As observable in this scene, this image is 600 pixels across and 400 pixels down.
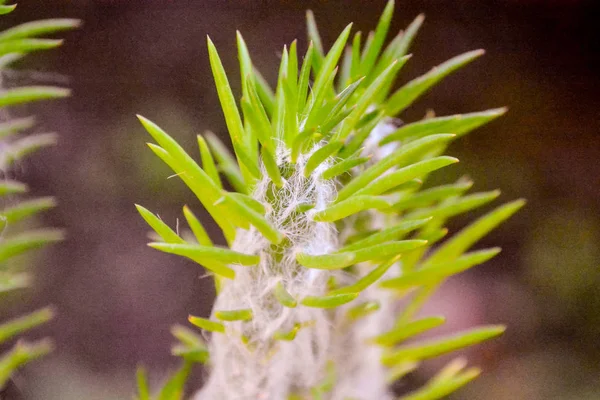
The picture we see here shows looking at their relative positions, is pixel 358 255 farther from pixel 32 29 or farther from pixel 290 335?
pixel 32 29

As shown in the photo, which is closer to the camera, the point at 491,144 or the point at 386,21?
the point at 386,21

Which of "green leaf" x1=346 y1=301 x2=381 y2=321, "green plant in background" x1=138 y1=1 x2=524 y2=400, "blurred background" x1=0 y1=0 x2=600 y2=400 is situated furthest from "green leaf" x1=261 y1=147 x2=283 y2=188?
"blurred background" x1=0 y1=0 x2=600 y2=400

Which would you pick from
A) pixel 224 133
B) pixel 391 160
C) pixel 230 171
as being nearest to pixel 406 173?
pixel 391 160

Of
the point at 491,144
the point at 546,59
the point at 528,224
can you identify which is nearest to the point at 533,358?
the point at 528,224

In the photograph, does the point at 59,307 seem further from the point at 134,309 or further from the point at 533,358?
the point at 533,358

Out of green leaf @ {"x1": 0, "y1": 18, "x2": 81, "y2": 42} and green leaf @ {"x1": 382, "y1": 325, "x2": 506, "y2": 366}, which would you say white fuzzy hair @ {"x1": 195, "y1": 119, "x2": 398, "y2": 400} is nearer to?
green leaf @ {"x1": 382, "y1": 325, "x2": 506, "y2": 366}

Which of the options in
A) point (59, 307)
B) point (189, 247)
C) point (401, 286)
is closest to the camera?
point (189, 247)

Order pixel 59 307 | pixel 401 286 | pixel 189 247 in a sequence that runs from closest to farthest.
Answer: pixel 189 247, pixel 401 286, pixel 59 307
